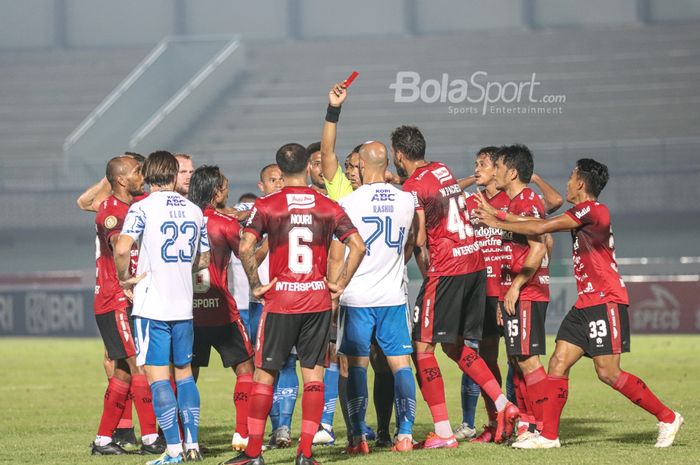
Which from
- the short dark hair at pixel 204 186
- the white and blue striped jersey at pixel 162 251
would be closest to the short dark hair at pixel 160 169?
the white and blue striped jersey at pixel 162 251

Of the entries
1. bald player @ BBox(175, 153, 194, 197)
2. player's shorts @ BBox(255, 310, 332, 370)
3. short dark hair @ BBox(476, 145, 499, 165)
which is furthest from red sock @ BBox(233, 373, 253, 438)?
short dark hair @ BBox(476, 145, 499, 165)

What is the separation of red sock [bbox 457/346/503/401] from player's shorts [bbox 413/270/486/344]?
0.15m

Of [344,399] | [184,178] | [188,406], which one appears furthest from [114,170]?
[344,399]

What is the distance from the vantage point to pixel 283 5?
130 ft

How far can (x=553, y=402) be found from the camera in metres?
8.30

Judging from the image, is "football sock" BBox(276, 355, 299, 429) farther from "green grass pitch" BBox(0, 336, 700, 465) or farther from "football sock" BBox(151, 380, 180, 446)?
"football sock" BBox(151, 380, 180, 446)

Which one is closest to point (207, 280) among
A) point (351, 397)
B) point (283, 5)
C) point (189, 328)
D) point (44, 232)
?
point (189, 328)

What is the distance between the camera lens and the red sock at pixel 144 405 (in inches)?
327

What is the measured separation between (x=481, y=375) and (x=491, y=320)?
2.66ft

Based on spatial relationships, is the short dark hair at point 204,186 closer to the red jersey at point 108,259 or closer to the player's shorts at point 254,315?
the red jersey at point 108,259

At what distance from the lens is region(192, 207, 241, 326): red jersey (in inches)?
337

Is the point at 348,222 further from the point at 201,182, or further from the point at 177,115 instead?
the point at 177,115

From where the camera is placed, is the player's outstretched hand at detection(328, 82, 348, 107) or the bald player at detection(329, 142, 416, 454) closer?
the bald player at detection(329, 142, 416, 454)

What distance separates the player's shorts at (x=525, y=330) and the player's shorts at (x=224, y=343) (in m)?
1.98
